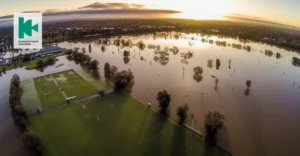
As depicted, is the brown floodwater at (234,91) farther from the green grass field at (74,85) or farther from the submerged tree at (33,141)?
the submerged tree at (33,141)

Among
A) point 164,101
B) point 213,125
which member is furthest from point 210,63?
point 213,125

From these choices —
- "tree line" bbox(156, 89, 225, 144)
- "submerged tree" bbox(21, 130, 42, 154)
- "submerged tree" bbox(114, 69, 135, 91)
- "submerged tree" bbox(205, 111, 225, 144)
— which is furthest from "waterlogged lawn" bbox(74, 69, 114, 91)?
"submerged tree" bbox(205, 111, 225, 144)

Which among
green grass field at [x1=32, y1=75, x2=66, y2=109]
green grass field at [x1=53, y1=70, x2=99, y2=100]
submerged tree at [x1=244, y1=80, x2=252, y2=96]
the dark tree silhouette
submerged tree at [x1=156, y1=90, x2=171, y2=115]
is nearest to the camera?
submerged tree at [x1=156, y1=90, x2=171, y2=115]

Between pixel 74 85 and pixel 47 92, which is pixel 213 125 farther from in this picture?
pixel 47 92

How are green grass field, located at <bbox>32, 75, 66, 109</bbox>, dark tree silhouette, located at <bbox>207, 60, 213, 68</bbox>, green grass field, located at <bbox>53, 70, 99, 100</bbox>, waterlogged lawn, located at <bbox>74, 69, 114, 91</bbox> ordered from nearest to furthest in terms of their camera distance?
1. green grass field, located at <bbox>32, 75, 66, 109</bbox>
2. green grass field, located at <bbox>53, 70, 99, 100</bbox>
3. waterlogged lawn, located at <bbox>74, 69, 114, 91</bbox>
4. dark tree silhouette, located at <bbox>207, 60, 213, 68</bbox>

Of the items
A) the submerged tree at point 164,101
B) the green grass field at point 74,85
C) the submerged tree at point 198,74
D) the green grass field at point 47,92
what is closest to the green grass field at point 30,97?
the green grass field at point 47,92

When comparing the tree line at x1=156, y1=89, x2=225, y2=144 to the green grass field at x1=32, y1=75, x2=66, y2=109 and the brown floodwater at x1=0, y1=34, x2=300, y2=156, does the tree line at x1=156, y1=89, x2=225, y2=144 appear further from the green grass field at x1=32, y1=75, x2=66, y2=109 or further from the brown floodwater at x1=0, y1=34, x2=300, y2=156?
the green grass field at x1=32, y1=75, x2=66, y2=109

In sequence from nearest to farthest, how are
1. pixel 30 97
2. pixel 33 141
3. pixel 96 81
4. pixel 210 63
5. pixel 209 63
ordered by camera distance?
1. pixel 33 141
2. pixel 30 97
3. pixel 96 81
4. pixel 210 63
5. pixel 209 63

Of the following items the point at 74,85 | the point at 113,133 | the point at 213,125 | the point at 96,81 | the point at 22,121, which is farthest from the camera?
the point at 96,81

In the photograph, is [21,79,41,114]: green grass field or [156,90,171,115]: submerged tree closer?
[156,90,171,115]: submerged tree
